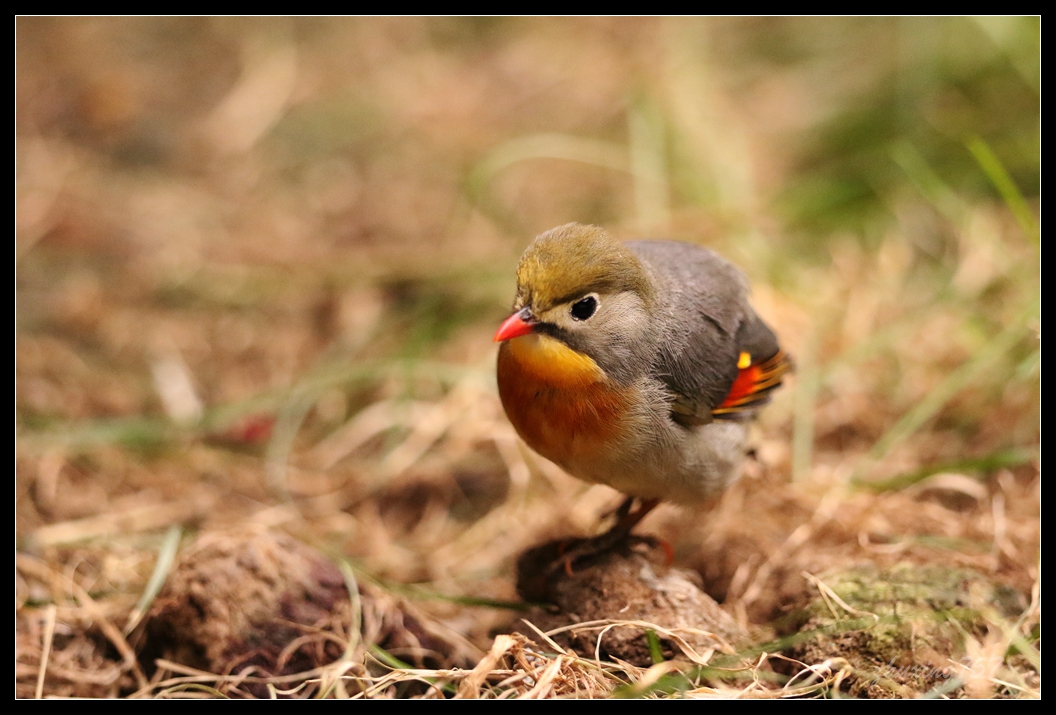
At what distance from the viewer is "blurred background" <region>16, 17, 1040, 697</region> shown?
3979 millimetres

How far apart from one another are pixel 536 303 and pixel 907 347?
2.74 meters

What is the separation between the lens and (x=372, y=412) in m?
4.67

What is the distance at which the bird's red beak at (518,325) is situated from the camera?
2664 mm

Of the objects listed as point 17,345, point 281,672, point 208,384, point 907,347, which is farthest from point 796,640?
point 17,345

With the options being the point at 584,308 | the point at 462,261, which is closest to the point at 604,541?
the point at 584,308

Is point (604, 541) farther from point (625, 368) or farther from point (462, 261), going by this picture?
point (462, 261)

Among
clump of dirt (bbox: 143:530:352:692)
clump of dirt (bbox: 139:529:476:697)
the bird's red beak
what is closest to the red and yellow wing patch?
the bird's red beak

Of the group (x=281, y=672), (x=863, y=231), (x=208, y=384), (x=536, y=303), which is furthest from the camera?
(x=863, y=231)

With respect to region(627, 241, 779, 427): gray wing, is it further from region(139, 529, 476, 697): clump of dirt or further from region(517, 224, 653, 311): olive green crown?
region(139, 529, 476, 697): clump of dirt

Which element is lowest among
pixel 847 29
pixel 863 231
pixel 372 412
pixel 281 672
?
pixel 281 672

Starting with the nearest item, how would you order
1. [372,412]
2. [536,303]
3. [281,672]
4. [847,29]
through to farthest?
[536,303] < [281,672] < [372,412] < [847,29]

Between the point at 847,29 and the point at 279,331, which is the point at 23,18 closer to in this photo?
the point at 279,331

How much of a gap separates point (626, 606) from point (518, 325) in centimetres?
93

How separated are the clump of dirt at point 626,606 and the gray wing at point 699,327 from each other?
0.51m
